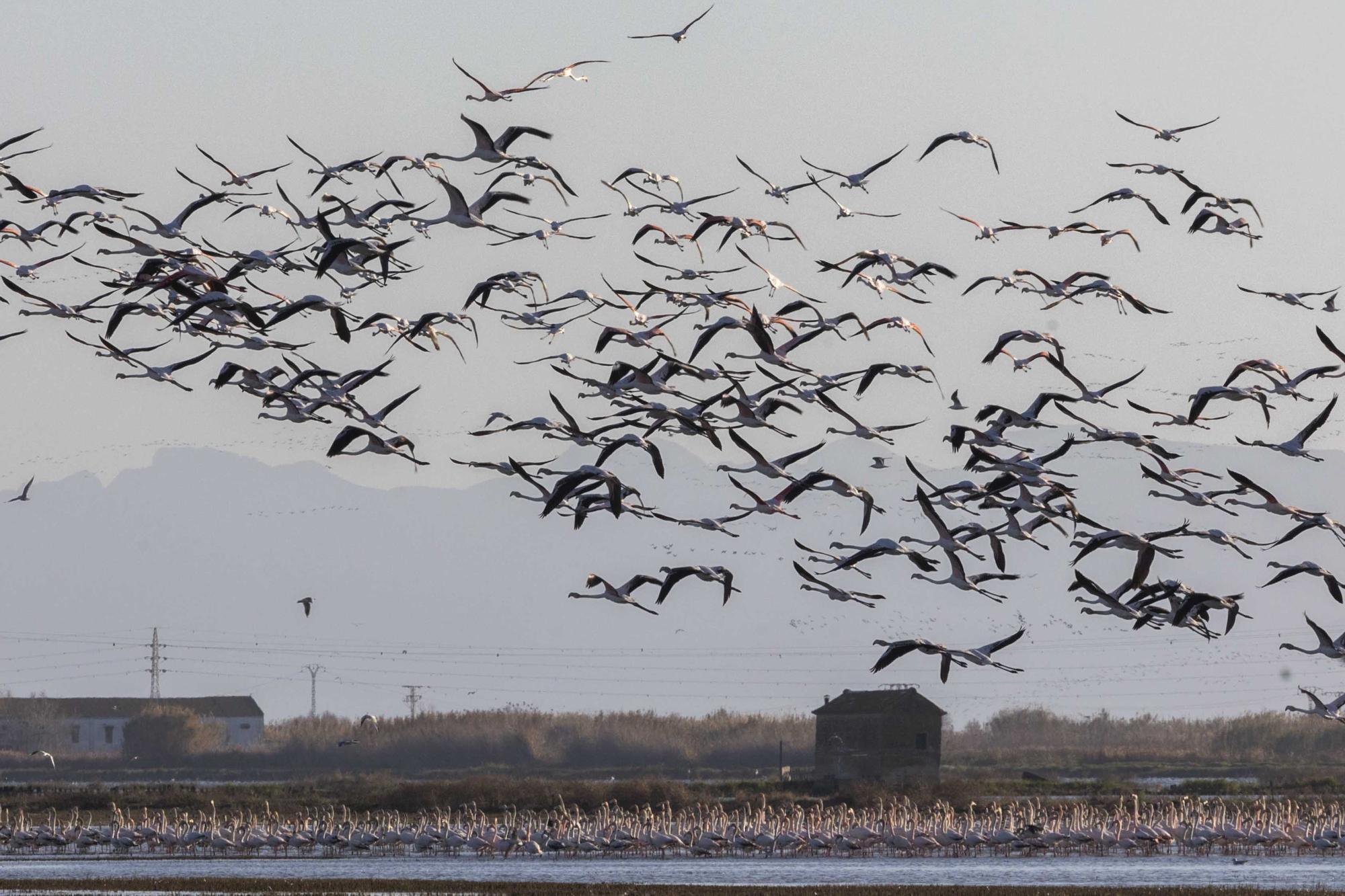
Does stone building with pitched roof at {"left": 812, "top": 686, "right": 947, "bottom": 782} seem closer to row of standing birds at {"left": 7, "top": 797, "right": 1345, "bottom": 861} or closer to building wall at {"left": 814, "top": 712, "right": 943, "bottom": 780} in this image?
building wall at {"left": 814, "top": 712, "right": 943, "bottom": 780}

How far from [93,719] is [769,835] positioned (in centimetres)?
10503

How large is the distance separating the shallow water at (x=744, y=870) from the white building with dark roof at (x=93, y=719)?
87002 millimetres

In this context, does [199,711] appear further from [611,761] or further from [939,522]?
[939,522]

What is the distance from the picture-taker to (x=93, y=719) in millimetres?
150750

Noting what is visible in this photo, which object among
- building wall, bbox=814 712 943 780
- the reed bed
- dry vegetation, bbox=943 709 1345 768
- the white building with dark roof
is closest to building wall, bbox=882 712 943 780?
building wall, bbox=814 712 943 780

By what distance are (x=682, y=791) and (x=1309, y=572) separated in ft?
147

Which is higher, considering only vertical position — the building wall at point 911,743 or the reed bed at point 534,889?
the building wall at point 911,743

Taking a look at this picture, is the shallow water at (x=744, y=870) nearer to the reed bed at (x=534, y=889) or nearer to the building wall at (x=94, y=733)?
the reed bed at (x=534, y=889)

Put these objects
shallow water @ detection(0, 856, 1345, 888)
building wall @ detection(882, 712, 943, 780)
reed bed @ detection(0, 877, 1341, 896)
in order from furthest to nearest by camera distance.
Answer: building wall @ detection(882, 712, 943, 780) < shallow water @ detection(0, 856, 1345, 888) < reed bed @ detection(0, 877, 1341, 896)

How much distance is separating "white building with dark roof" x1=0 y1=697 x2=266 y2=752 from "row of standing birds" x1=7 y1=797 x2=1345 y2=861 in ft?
263

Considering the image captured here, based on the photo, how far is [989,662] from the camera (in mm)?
29891

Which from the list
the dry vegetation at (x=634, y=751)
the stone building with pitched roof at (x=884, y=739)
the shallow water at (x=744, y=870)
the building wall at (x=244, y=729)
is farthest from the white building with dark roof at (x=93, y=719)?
the shallow water at (x=744, y=870)

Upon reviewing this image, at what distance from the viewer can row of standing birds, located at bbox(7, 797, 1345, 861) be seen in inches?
2194

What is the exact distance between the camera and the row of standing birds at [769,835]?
5572 centimetres
